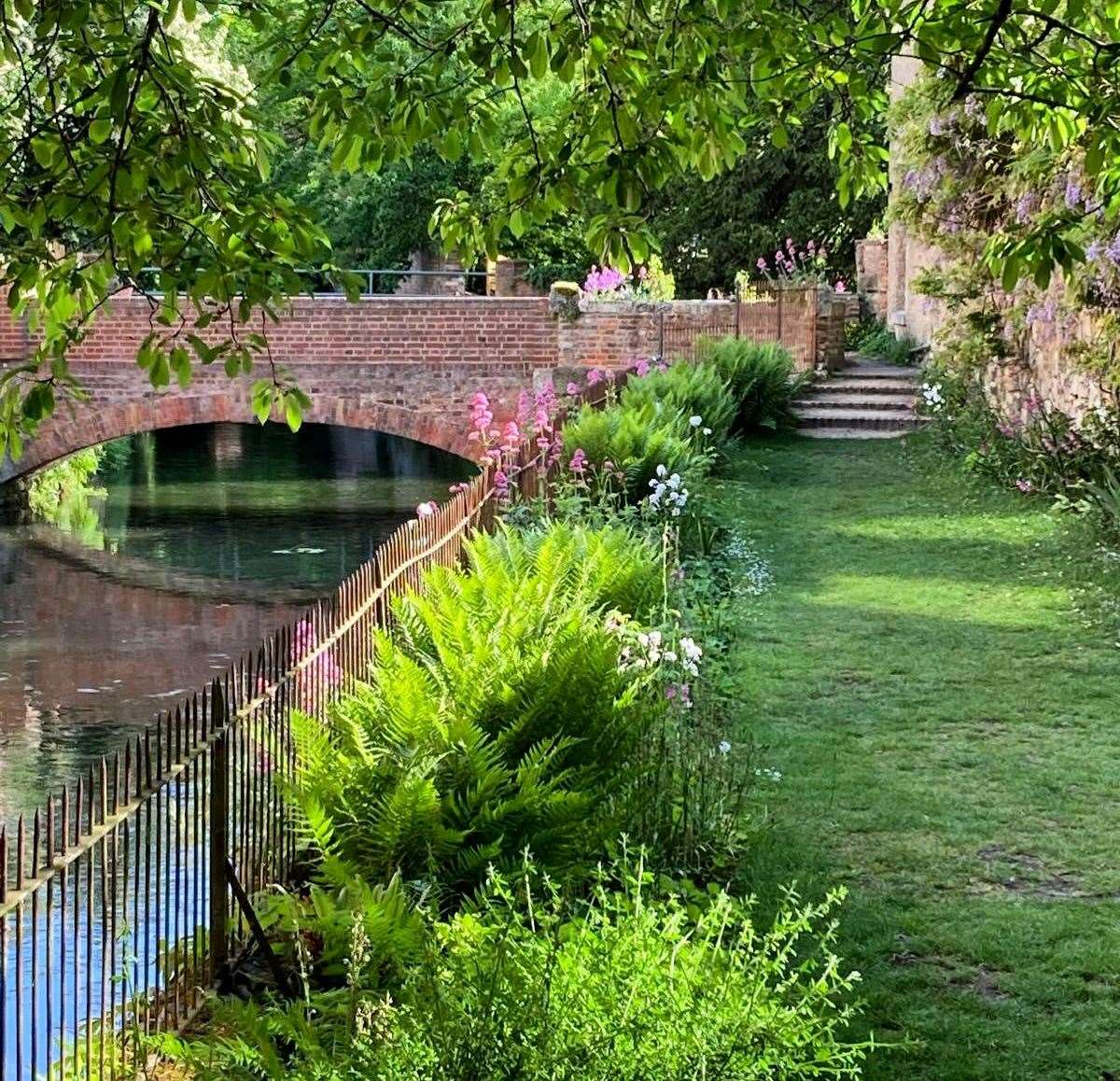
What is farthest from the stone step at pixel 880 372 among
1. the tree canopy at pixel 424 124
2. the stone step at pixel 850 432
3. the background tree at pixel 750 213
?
the tree canopy at pixel 424 124

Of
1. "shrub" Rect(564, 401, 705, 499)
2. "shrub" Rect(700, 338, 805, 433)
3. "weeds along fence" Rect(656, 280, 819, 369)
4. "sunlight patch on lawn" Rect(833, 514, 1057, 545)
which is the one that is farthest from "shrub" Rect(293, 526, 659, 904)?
"weeds along fence" Rect(656, 280, 819, 369)

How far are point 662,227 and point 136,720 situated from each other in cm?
2480

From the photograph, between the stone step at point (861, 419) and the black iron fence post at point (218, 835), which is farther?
the stone step at point (861, 419)

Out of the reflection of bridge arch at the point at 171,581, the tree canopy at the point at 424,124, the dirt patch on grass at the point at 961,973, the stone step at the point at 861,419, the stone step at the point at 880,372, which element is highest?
the tree canopy at the point at 424,124

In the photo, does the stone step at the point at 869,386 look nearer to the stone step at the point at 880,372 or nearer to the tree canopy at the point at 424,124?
the stone step at the point at 880,372

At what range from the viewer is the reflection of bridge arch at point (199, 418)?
80.1 feet

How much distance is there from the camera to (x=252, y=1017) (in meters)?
4.14

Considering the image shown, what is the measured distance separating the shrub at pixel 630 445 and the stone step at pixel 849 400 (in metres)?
7.38

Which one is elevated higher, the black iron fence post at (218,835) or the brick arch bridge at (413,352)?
the brick arch bridge at (413,352)

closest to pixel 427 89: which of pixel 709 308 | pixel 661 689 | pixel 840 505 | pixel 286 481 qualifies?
pixel 661 689

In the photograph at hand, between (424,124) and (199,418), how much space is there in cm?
1974

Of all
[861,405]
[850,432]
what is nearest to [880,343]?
[861,405]

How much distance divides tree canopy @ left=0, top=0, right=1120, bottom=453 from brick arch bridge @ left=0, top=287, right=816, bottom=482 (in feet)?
55.6

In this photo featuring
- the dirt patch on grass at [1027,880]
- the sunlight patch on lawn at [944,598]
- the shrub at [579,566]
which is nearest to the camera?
the dirt patch on grass at [1027,880]
